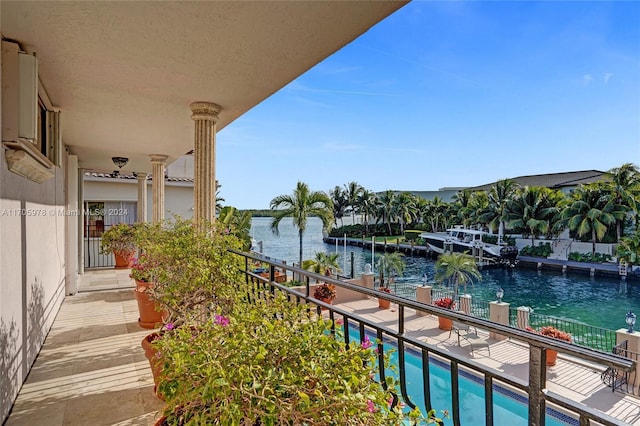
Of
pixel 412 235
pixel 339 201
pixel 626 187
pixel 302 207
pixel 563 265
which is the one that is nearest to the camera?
pixel 302 207

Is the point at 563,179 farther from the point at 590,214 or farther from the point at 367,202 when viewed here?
the point at 367,202

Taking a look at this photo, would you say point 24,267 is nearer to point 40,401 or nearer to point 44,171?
point 44,171

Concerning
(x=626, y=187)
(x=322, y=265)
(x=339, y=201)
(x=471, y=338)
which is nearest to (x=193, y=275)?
(x=471, y=338)

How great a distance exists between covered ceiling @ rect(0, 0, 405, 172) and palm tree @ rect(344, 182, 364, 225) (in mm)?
39639

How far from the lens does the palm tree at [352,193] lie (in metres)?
43.3

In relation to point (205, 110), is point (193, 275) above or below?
below

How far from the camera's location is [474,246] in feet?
97.7

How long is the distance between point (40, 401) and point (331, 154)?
160 ft

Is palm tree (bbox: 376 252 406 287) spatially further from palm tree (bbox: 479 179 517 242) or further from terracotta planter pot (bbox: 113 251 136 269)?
palm tree (bbox: 479 179 517 242)

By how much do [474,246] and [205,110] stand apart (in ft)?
97.4

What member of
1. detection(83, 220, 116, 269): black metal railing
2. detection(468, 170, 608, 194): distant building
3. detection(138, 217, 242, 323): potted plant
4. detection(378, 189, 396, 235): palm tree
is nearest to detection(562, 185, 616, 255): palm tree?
detection(468, 170, 608, 194): distant building

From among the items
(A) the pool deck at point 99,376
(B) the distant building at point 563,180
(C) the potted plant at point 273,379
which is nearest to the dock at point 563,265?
(B) the distant building at point 563,180

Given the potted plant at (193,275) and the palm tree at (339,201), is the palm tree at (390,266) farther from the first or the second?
the palm tree at (339,201)

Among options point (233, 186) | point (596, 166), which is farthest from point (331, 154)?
point (596, 166)
